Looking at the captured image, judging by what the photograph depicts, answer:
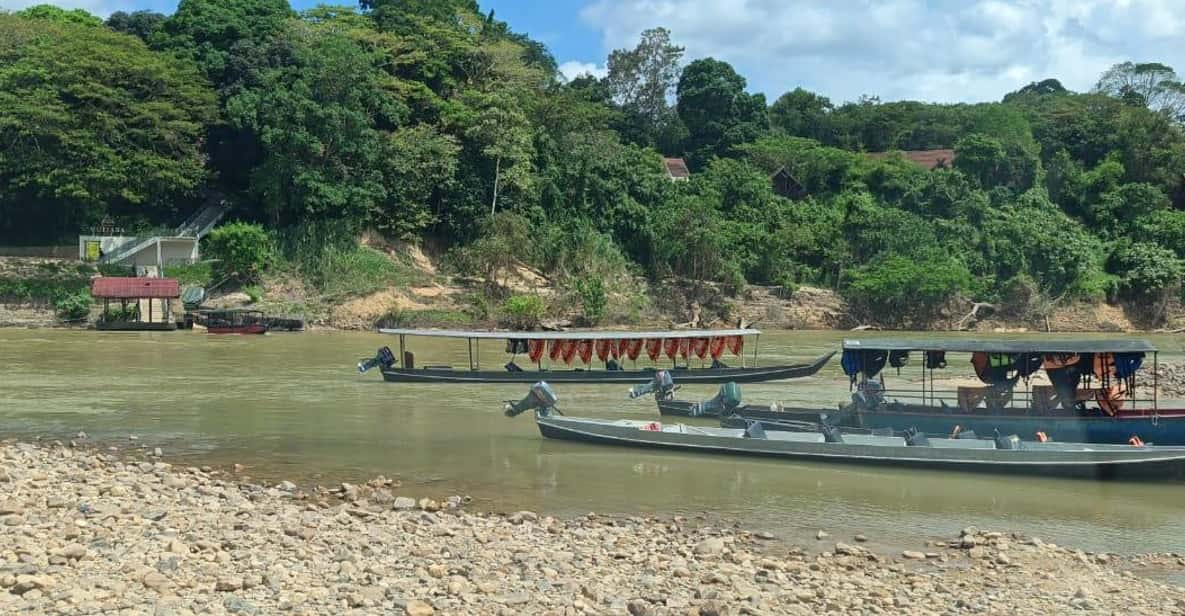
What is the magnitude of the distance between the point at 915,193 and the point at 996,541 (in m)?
52.2

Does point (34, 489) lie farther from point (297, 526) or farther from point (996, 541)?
point (996, 541)

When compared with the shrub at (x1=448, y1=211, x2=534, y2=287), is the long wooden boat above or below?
below

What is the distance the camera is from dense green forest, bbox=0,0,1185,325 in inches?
1994

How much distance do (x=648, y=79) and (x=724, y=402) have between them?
202ft

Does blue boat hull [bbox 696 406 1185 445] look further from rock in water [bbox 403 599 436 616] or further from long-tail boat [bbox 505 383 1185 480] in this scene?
rock in water [bbox 403 599 436 616]

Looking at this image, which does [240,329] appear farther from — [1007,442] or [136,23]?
[1007,442]

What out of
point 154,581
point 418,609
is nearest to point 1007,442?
point 418,609

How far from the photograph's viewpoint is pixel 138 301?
4800cm

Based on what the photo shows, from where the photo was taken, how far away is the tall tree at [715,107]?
74.7m

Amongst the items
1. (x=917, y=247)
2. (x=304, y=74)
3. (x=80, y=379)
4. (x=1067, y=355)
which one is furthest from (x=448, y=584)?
(x=917, y=247)

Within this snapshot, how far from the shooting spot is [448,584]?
998 centimetres

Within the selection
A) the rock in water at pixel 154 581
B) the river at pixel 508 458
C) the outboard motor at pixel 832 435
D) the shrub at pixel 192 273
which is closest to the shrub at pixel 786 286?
the river at pixel 508 458

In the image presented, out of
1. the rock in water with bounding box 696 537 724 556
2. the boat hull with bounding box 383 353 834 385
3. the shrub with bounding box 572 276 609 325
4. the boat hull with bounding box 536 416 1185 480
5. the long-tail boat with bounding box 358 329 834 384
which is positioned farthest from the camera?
the shrub with bounding box 572 276 609 325

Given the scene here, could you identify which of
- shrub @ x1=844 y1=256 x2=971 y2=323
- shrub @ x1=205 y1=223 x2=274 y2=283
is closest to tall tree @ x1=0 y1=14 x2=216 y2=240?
shrub @ x1=205 y1=223 x2=274 y2=283
